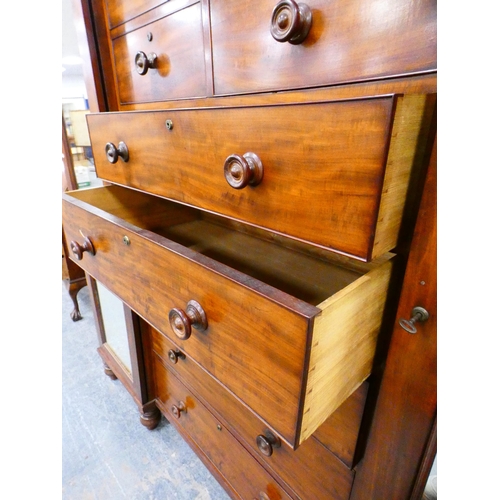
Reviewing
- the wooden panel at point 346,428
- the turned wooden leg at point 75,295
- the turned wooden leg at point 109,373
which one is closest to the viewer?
the wooden panel at point 346,428

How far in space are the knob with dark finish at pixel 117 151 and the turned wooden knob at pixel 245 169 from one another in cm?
33

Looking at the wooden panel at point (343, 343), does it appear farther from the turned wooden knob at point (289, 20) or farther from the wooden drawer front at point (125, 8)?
the wooden drawer front at point (125, 8)

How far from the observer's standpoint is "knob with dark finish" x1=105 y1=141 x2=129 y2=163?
24.7 inches

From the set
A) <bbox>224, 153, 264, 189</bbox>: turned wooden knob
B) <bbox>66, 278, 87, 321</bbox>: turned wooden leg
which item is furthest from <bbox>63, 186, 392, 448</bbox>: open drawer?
<bbox>66, 278, 87, 321</bbox>: turned wooden leg

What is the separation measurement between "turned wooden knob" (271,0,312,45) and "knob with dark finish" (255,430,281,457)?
0.65m

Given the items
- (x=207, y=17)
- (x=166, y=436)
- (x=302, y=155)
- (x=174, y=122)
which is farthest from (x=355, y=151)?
(x=166, y=436)

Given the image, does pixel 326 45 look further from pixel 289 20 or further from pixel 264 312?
pixel 264 312

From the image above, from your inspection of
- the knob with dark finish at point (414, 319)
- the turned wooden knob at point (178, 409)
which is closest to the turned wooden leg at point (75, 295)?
the turned wooden knob at point (178, 409)

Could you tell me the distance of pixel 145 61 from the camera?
0.66m

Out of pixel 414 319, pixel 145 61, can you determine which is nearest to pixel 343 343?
pixel 414 319

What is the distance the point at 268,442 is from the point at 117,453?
0.71 metres

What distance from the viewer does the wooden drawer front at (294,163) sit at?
29cm

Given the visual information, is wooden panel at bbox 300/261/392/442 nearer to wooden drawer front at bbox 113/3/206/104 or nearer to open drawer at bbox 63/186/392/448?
open drawer at bbox 63/186/392/448
